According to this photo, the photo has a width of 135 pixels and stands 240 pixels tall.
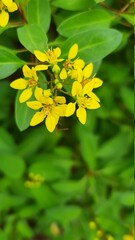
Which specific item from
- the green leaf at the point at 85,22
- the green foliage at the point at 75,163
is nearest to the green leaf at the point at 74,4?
the green leaf at the point at 85,22

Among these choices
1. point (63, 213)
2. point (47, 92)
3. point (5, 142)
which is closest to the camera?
point (47, 92)

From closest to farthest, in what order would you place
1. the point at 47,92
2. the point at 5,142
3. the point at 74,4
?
the point at 47,92 → the point at 74,4 → the point at 5,142

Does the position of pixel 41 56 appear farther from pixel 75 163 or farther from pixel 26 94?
pixel 75 163

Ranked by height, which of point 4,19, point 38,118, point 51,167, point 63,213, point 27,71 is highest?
point 4,19

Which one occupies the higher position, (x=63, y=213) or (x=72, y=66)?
(x=72, y=66)

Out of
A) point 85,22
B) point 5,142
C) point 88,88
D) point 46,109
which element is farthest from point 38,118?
point 5,142

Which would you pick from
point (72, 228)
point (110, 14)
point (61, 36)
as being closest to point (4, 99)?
point (61, 36)

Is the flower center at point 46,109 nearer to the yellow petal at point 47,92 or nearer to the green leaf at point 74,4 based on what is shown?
the yellow petal at point 47,92

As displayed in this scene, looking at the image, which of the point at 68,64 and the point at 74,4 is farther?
the point at 74,4
